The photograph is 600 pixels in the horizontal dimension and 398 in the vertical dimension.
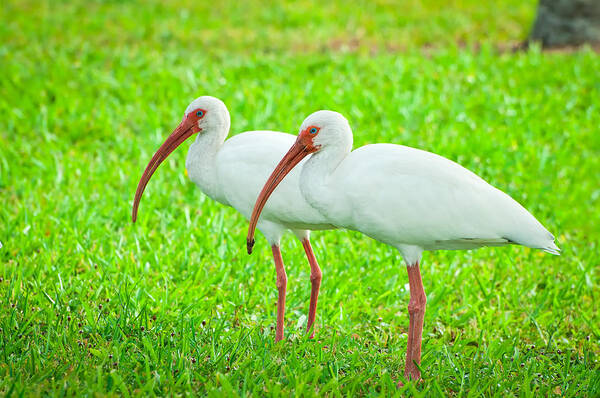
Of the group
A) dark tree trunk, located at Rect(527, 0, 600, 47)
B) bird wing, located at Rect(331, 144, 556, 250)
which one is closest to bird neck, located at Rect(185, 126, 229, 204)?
bird wing, located at Rect(331, 144, 556, 250)

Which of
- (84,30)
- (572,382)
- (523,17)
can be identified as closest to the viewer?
(572,382)

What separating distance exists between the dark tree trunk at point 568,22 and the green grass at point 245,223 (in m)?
0.52

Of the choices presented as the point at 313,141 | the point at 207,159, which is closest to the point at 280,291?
the point at 207,159

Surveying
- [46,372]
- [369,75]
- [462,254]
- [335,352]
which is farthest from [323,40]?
[46,372]

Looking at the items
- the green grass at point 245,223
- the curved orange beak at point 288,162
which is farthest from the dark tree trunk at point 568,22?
the curved orange beak at point 288,162

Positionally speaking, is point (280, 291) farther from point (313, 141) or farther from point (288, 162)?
point (313, 141)

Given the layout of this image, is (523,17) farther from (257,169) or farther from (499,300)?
(257,169)

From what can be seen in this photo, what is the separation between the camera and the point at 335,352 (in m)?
3.86

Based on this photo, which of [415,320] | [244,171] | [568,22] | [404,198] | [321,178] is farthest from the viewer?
[568,22]

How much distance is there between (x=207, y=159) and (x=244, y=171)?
31cm

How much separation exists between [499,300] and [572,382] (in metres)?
1.14

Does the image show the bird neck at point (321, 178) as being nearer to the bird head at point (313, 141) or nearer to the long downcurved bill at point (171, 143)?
the bird head at point (313, 141)

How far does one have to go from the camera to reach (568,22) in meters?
9.52

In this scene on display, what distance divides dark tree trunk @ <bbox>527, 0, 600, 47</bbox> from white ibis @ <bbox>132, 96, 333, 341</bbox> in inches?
269
